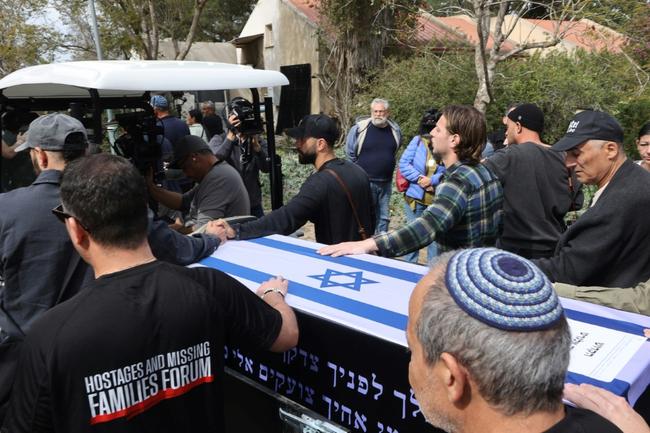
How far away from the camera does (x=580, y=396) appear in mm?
1274

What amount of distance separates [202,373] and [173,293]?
288 millimetres

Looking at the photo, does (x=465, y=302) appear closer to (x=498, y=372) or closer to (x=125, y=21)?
Result: (x=498, y=372)

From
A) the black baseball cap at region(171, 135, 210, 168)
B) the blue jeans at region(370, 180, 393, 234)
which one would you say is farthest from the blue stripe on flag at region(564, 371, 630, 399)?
the blue jeans at region(370, 180, 393, 234)

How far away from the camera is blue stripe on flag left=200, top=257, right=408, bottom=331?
69.4 inches

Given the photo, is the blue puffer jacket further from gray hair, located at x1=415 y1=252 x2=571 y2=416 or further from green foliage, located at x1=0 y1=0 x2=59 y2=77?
green foliage, located at x1=0 y1=0 x2=59 y2=77

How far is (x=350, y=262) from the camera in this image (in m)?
2.36

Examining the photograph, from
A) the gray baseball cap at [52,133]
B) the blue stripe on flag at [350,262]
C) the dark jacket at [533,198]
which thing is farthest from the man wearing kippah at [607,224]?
the gray baseball cap at [52,133]

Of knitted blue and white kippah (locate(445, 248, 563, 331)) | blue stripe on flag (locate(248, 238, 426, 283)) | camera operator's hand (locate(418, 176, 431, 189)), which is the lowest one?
camera operator's hand (locate(418, 176, 431, 189))

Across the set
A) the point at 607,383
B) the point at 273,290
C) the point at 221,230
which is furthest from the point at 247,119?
the point at 607,383

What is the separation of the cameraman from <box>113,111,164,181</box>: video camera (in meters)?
0.62

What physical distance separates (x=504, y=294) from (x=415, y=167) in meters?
4.46

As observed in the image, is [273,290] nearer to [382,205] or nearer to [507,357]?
[507,357]

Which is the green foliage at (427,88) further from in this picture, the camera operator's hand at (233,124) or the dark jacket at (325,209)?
the dark jacket at (325,209)

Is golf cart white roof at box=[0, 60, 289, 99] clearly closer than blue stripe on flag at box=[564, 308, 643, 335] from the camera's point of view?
No
